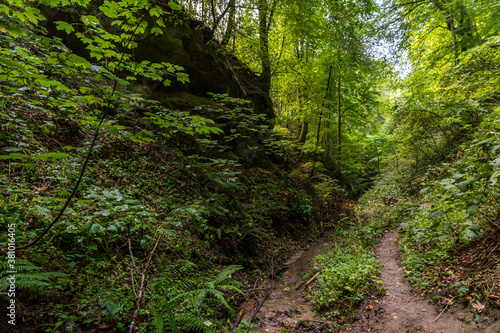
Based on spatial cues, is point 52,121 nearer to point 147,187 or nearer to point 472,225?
point 147,187

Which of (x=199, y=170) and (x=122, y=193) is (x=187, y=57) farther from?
(x=122, y=193)

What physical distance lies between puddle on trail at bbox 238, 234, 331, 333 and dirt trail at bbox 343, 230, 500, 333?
2.23 feet

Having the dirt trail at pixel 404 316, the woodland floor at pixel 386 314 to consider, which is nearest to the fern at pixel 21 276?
the woodland floor at pixel 386 314

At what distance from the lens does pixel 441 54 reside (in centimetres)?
1009

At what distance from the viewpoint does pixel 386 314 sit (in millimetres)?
3408

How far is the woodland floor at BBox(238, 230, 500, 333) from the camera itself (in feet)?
9.02

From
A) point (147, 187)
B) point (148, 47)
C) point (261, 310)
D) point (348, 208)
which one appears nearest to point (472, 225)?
point (261, 310)

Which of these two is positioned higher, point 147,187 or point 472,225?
point 147,187

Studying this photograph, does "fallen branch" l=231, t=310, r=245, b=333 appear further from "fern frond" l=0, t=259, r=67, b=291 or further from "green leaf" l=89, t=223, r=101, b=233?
"fern frond" l=0, t=259, r=67, b=291

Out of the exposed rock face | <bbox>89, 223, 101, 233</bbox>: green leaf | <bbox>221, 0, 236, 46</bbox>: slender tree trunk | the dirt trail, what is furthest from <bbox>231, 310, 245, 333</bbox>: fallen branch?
<bbox>221, 0, 236, 46</bbox>: slender tree trunk

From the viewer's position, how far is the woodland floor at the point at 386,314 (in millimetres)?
2749

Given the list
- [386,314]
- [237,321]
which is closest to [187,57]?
[237,321]

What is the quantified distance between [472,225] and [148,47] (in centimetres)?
893

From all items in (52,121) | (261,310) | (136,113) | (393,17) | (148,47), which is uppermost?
(393,17)
